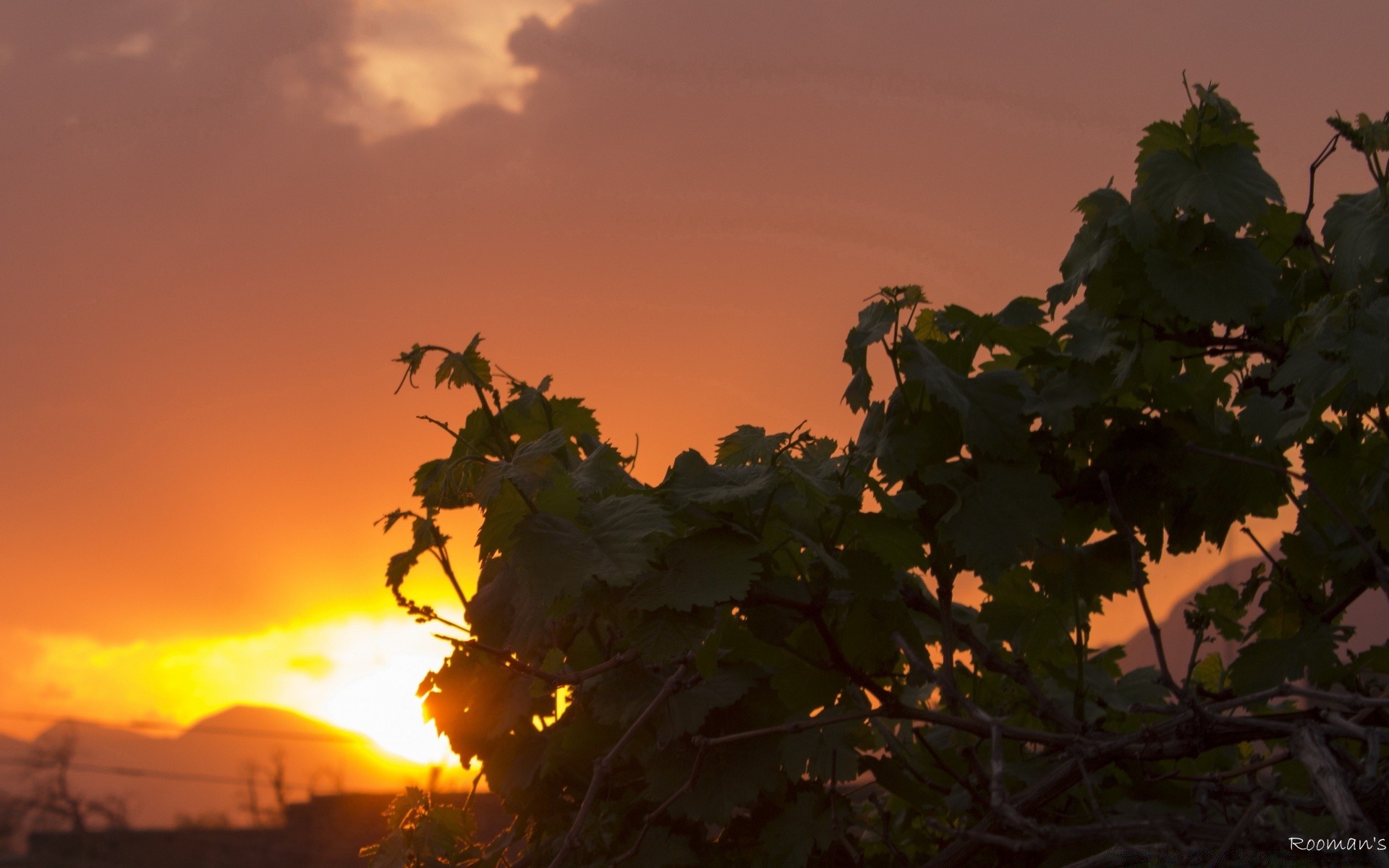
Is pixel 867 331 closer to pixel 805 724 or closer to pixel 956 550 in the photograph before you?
pixel 956 550

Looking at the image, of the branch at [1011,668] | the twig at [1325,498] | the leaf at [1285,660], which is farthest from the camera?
the leaf at [1285,660]

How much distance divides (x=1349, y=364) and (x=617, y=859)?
1733 mm

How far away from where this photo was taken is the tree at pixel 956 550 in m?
1.99

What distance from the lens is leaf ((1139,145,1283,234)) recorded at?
2.27 m

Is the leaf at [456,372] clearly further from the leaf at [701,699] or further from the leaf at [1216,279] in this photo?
the leaf at [1216,279]

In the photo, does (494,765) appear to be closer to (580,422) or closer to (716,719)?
(716,719)

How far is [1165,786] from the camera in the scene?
2611 mm

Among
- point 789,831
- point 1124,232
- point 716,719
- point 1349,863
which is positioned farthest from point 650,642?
point 1124,232

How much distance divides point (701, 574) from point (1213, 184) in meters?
1.37

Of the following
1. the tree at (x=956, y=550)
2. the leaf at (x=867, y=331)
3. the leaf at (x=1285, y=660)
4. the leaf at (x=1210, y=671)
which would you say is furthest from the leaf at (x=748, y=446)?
the leaf at (x=1210, y=671)

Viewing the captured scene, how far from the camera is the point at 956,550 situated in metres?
2.09

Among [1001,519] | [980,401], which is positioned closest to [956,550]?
[1001,519]

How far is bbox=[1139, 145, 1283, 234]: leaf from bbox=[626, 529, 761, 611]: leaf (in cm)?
118

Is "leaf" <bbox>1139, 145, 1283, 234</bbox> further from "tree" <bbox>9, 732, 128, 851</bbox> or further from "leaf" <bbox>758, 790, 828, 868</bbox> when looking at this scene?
"tree" <bbox>9, 732, 128, 851</bbox>
